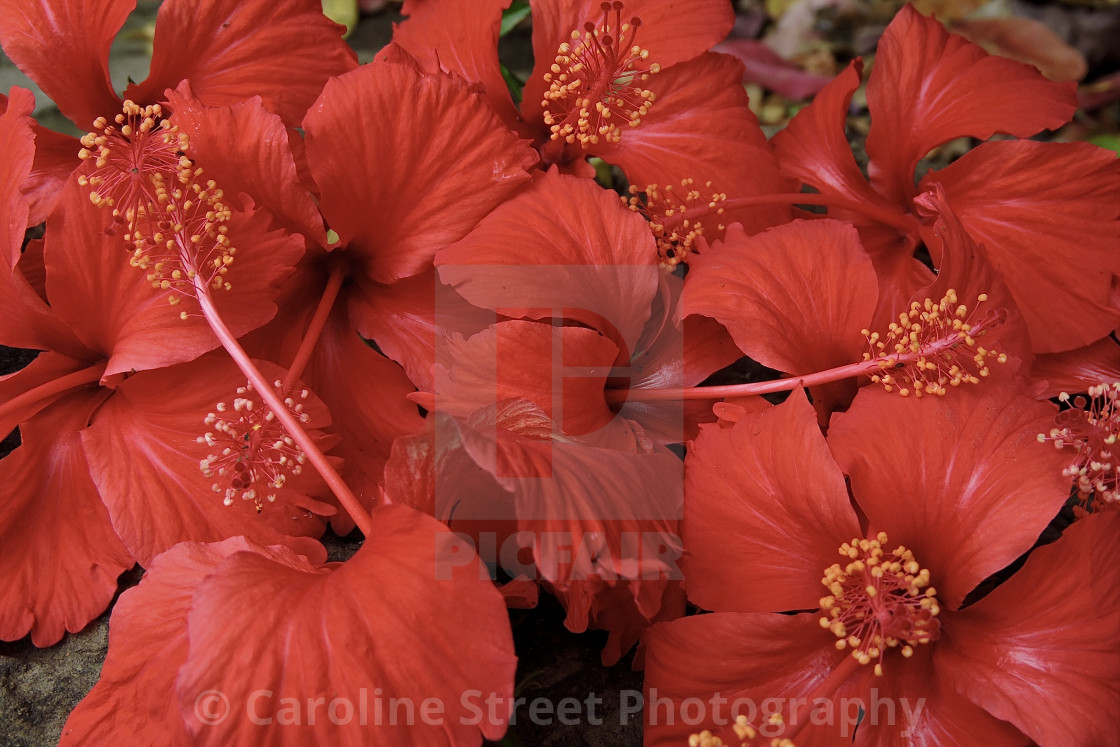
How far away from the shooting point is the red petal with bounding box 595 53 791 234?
3.41 ft

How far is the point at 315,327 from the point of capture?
905 millimetres

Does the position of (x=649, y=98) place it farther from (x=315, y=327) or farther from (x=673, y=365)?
(x=315, y=327)

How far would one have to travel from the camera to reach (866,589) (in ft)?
2.50

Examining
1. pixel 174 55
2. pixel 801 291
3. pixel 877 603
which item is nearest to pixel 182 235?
pixel 174 55

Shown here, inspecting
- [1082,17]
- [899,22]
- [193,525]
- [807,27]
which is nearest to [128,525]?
[193,525]

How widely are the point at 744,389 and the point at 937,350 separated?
180 mm

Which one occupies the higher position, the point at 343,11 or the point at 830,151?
the point at 343,11

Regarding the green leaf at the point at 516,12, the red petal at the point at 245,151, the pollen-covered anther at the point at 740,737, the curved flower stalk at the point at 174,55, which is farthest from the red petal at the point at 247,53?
the pollen-covered anther at the point at 740,737

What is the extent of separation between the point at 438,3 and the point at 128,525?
677mm

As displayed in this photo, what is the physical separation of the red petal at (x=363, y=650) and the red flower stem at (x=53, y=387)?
312mm

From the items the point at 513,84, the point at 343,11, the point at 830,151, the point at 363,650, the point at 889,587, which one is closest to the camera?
the point at 363,650

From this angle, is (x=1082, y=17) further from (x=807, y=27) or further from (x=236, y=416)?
(x=236, y=416)

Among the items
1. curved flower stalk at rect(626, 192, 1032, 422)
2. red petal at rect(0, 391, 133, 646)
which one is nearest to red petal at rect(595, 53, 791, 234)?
curved flower stalk at rect(626, 192, 1032, 422)

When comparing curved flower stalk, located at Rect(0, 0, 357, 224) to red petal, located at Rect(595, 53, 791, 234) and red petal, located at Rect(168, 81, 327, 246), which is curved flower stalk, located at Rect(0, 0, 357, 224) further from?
red petal, located at Rect(595, 53, 791, 234)
